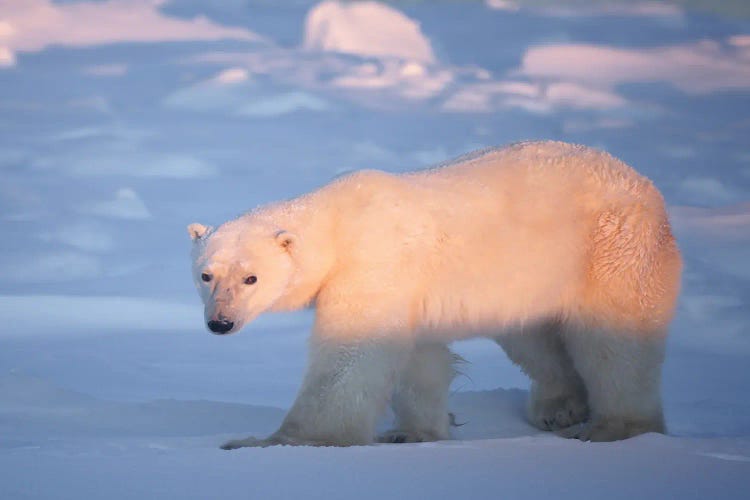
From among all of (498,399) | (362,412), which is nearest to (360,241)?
(362,412)

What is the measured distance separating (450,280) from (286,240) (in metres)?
1.10

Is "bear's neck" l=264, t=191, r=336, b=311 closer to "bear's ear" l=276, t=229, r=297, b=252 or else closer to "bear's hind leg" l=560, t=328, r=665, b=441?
"bear's ear" l=276, t=229, r=297, b=252

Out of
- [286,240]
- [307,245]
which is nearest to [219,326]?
[286,240]

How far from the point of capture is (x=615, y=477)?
5.20 m

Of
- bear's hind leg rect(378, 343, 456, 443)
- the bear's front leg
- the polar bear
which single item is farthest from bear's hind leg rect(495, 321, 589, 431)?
the bear's front leg

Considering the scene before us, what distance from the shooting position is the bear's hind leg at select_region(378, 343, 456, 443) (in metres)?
7.08

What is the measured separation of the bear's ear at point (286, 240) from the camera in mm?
6117

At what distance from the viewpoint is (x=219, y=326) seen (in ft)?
19.1

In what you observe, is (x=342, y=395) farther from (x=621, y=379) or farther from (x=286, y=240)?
(x=621, y=379)

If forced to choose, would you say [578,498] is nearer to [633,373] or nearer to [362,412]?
[362,412]

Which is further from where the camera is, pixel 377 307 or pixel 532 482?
pixel 377 307

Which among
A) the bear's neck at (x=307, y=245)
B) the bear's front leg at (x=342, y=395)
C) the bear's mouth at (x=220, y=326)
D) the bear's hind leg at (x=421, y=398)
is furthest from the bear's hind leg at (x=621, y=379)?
the bear's mouth at (x=220, y=326)

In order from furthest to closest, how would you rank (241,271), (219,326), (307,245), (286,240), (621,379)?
1. (621,379)
2. (307,245)
3. (286,240)
4. (241,271)
5. (219,326)

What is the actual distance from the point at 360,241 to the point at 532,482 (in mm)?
1910
